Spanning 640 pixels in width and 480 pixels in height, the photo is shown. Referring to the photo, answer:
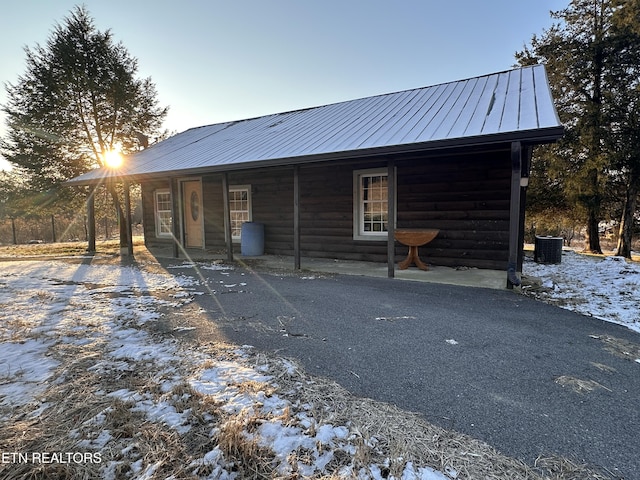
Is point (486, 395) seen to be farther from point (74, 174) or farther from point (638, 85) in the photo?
point (74, 174)

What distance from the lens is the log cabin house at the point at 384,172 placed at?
5262mm

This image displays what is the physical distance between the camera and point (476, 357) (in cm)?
282

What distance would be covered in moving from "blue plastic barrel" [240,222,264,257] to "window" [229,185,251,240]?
0.70 meters

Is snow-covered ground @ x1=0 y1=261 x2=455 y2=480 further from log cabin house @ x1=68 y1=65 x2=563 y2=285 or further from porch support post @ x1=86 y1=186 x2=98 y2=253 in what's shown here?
porch support post @ x1=86 y1=186 x2=98 y2=253

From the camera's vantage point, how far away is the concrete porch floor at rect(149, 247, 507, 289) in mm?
5754

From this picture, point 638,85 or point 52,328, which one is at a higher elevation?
point 638,85

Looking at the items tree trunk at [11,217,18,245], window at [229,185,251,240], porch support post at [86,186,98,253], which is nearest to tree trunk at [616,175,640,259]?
window at [229,185,251,240]

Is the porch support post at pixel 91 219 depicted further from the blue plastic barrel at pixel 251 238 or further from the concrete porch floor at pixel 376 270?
the blue plastic barrel at pixel 251 238

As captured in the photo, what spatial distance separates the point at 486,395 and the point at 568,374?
31.8 inches

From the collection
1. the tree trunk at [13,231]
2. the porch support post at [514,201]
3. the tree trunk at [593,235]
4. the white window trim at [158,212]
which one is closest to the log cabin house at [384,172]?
the porch support post at [514,201]

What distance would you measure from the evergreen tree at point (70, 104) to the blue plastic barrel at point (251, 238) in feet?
17.3

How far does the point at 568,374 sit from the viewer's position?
251cm

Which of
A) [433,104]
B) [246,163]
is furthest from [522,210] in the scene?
[246,163]

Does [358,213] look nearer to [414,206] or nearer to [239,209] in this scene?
[414,206]
